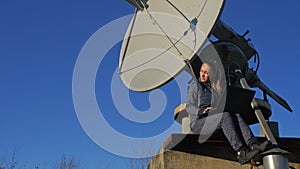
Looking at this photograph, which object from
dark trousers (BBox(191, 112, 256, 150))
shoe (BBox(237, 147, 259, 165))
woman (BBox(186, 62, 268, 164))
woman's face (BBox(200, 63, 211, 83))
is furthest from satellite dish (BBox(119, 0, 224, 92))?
shoe (BBox(237, 147, 259, 165))

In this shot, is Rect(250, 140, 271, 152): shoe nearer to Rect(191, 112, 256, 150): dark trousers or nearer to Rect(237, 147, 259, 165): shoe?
Rect(237, 147, 259, 165): shoe

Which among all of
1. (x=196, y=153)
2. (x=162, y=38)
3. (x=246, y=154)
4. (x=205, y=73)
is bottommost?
(x=246, y=154)

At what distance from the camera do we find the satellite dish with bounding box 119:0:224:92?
4.43 metres

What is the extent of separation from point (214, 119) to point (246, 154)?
20.9 inches

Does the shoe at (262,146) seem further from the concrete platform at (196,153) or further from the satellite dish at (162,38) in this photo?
the satellite dish at (162,38)

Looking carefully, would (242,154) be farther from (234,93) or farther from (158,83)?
(158,83)

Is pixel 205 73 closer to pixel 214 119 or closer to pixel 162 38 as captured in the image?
pixel 214 119

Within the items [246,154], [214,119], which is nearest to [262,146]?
[246,154]

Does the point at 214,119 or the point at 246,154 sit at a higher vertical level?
the point at 214,119

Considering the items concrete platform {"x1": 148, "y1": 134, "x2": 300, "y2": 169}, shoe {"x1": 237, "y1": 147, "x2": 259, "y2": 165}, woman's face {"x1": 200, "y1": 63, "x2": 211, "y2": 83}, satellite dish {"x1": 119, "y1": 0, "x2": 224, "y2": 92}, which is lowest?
shoe {"x1": 237, "y1": 147, "x2": 259, "y2": 165}

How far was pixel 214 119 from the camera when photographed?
12.2ft

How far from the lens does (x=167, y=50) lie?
5.11 meters

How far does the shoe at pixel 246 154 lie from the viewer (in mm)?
3193

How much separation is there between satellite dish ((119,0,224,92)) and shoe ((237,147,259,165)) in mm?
1365
